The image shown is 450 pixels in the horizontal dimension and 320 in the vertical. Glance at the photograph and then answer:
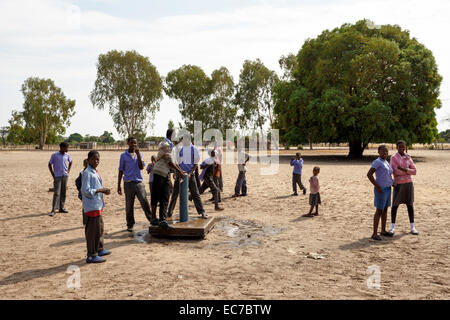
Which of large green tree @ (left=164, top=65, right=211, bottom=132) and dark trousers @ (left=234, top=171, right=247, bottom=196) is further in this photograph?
large green tree @ (left=164, top=65, right=211, bottom=132)

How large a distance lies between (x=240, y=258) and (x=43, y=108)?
224 feet

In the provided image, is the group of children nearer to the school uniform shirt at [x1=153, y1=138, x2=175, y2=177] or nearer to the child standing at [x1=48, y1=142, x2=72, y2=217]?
the school uniform shirt at [x1=153, y1=138, x2=175, y2=177]

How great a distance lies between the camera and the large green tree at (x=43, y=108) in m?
63.3

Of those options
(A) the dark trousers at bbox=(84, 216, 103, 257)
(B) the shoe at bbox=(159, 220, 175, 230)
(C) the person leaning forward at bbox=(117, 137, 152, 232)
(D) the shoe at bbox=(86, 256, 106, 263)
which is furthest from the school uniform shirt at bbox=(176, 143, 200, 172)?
(D) the shoe at bbox=(86, 256, 106, 263)

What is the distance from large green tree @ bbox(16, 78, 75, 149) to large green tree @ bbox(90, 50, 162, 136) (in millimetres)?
15691

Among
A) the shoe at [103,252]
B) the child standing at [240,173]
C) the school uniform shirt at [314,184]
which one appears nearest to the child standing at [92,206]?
the shoe at [103,252]

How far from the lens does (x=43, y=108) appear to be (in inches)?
2500

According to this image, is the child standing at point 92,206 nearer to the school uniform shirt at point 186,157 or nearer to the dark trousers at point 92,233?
the dark trousers at point 92,233

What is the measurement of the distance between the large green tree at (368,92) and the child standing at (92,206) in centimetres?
2560

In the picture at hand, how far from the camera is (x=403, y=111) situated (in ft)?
95.0

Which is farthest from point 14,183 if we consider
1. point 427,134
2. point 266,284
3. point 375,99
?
point 427,134

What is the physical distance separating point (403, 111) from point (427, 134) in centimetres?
397

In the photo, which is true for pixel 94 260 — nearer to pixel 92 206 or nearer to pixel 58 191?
pixel 92 206

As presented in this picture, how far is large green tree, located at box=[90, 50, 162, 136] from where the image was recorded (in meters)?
53.0
